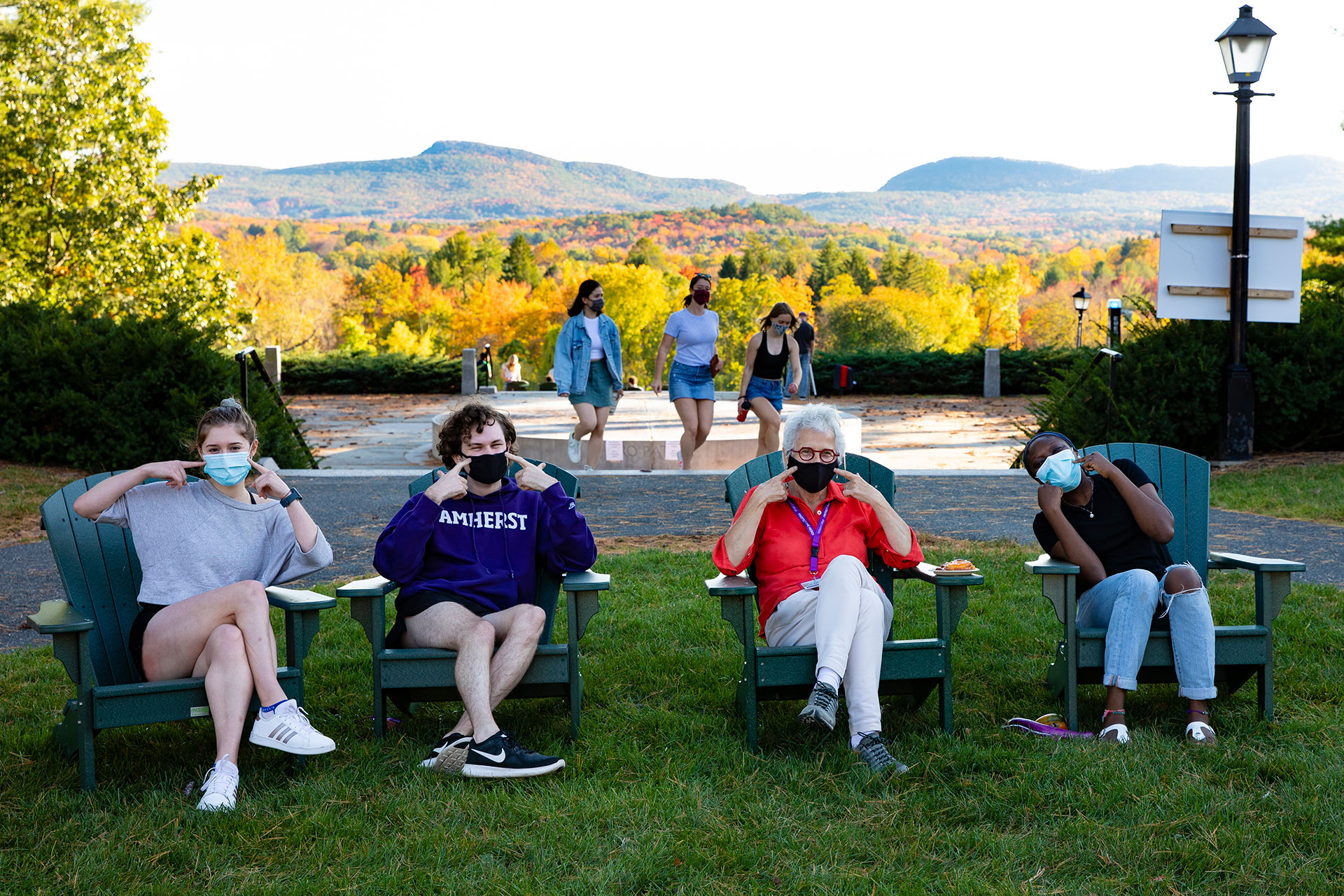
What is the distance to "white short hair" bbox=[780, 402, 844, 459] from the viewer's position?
394cm

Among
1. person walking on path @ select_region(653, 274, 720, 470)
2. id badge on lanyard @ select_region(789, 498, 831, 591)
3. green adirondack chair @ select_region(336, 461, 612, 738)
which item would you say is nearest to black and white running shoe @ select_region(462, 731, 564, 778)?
green adirondack chair @ select_region(336, 461, 612, 738)

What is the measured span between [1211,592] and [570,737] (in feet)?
11.6

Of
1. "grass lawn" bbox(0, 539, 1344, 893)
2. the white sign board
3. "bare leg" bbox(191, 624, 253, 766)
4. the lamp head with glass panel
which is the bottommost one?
"grass lawn" bbox(0, 539, 1344, 893)

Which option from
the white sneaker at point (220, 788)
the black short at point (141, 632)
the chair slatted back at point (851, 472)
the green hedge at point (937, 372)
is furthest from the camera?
the green hedge at point (937, 372)

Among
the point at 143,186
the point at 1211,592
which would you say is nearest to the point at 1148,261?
the point at 143,186

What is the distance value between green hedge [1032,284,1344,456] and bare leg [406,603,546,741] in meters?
8.25

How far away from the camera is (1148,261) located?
5566 inches

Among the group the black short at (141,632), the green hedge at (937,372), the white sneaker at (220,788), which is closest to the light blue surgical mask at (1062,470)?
the white sneaker at (220,788)

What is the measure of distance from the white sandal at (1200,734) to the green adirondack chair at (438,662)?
6.46 feet

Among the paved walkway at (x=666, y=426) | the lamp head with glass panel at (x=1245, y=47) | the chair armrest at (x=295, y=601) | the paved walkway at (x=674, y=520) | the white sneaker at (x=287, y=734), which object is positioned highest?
the lamp head with glass panel at (x=1245, y=47)

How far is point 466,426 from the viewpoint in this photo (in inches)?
152

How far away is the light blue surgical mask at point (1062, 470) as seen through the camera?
158 inches

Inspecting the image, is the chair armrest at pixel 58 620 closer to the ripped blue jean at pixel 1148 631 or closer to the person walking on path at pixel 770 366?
the ripped blue jean at pixel 1148 631

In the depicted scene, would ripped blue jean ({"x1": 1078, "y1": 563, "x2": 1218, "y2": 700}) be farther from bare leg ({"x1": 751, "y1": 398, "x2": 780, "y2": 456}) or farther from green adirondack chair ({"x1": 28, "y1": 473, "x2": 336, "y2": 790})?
bare leg ({"x1": 751, "y1": 398, "x2": 780, "y2": 456})
